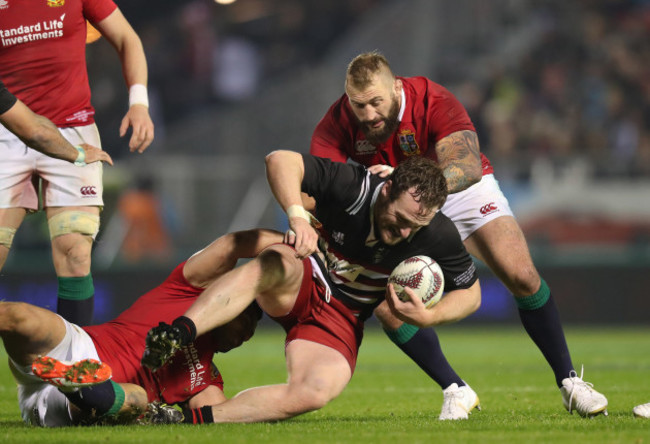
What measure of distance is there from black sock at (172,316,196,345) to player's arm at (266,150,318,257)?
62 centimetres

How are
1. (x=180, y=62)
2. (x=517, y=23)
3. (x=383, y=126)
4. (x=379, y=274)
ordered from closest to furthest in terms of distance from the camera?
1. (x=379, y=274)
2. (x=383, y=126)
3. (x=180, y=62)
4. (x=517, y=23)

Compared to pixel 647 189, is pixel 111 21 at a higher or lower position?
higher

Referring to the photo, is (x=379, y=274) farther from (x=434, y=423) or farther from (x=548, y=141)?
(x=548, y=141)

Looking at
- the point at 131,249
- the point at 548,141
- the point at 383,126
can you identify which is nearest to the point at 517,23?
the point at 548,141

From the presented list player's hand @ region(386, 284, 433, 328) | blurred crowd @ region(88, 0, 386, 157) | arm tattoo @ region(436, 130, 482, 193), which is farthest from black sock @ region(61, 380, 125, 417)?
blurred crowd @ region(88, 0, 386, 157)

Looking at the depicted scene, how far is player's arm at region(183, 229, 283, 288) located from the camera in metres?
5.48

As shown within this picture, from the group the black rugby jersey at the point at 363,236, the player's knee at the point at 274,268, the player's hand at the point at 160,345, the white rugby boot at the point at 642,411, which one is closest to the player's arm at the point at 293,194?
the black rugby jersey at the point at 363,236

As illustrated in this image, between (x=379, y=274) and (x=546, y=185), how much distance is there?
8.98 m

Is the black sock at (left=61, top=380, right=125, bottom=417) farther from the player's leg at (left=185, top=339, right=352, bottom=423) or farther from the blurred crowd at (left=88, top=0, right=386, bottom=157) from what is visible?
the blurred crowd at (left=88, top=0, right=386, bottom=157)

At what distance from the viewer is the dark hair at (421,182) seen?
16.8 ft

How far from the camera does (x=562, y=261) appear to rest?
14.4 meters

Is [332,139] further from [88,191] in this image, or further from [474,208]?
[88,191]

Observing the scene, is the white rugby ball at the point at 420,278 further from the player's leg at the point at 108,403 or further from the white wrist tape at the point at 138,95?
the white wrist tape at the point at 138,95

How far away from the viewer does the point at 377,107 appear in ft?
19.9
